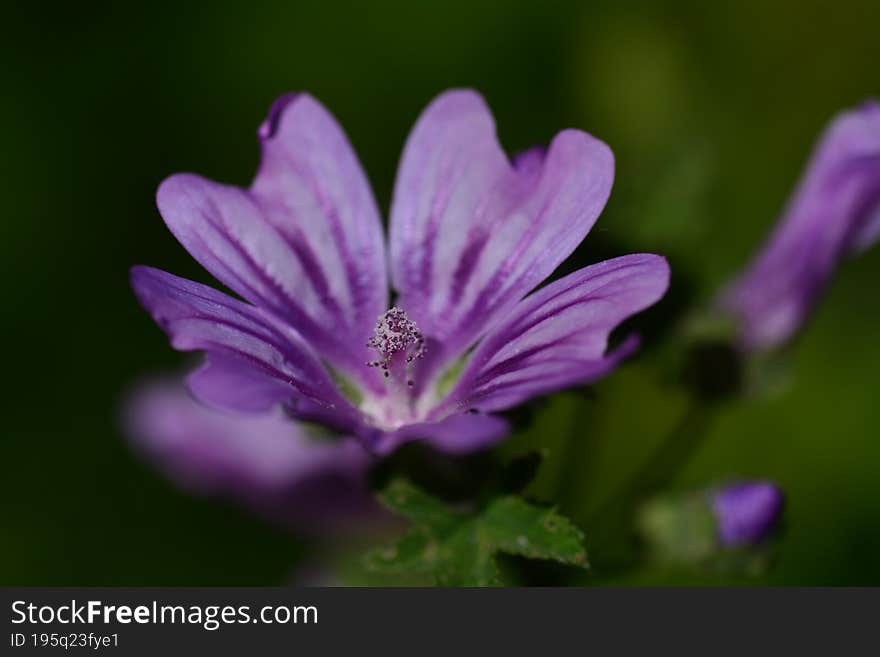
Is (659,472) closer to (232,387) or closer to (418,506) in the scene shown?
(418,506)

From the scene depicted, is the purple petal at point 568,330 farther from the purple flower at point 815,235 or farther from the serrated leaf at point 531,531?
the purple flower at point 815,235

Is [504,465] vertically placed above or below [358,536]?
below

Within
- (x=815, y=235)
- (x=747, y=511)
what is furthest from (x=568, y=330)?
(x=815, y=235)

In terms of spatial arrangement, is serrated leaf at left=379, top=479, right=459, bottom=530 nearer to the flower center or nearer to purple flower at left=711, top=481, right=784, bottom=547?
the flower center

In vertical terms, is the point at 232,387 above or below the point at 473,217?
below

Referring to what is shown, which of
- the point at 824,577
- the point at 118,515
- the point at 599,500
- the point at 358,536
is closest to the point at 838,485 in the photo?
the point at 824,577

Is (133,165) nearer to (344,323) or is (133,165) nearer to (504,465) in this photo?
(344,323)
